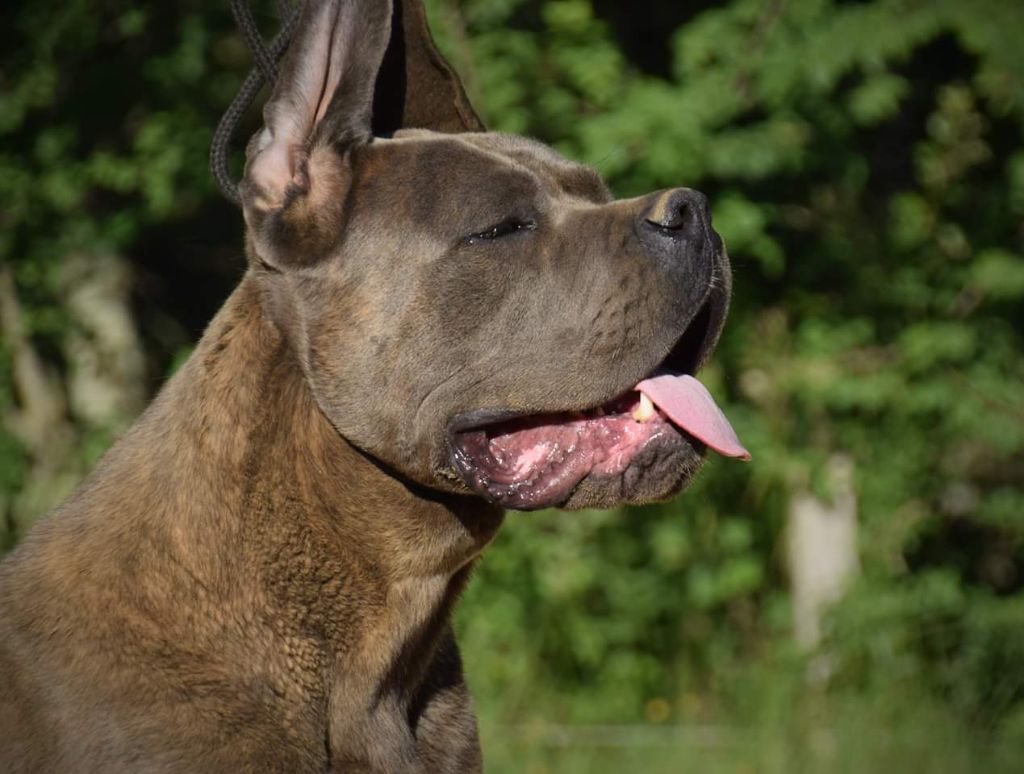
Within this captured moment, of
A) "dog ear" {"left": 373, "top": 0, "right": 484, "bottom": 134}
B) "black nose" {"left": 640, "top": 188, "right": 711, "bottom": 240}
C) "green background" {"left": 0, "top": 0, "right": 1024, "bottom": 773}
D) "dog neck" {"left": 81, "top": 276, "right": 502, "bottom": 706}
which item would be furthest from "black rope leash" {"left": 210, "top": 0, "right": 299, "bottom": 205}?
"green background" {"left": 0, "top": 0, "right": 1024, "bottom": 773}

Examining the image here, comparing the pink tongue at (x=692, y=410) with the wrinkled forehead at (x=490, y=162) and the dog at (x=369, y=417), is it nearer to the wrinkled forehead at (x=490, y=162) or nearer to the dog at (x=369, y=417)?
the dog at (x=369, y=417)

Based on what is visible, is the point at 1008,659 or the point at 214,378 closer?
the point at 214,378

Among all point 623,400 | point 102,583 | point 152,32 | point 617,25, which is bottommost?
point 617,25

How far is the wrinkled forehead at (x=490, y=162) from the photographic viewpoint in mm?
3211

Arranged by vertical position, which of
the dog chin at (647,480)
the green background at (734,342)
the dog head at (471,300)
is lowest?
the green background at (734,342)

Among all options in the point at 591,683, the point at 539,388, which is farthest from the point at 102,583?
the point at 591,683

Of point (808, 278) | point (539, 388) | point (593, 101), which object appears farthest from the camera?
point (808, 278)

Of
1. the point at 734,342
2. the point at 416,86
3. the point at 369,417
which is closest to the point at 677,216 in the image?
the point at 369,417

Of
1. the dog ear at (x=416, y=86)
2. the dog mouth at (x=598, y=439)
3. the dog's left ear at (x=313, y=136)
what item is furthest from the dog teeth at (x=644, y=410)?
the dog ear at (x=416, y=86)

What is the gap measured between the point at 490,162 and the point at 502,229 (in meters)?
0.16

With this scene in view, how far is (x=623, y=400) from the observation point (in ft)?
10.5

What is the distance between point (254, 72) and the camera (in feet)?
10.7

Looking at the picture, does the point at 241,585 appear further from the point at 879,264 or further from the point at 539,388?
the point at 879,264

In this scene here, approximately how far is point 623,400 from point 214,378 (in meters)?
0.87
